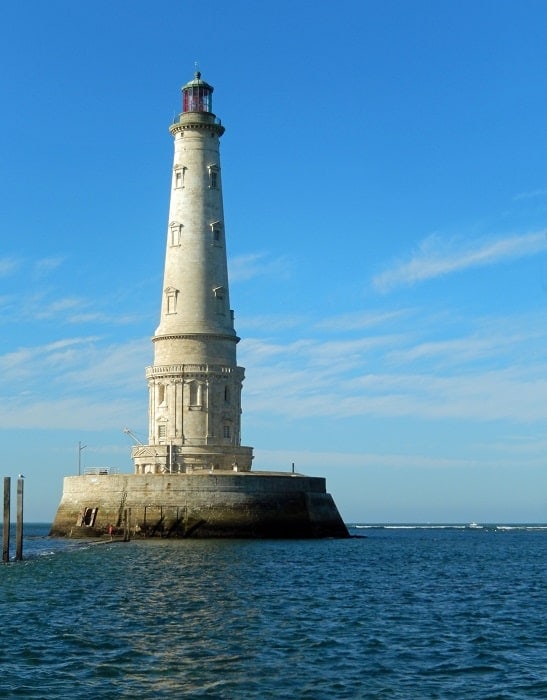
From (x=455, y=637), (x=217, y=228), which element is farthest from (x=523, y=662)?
(x=217, y=228)

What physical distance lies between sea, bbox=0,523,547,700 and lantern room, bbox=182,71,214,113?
3210cm

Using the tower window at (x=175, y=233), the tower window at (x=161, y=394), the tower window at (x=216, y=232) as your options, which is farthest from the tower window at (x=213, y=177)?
the tower window at (x=161, y=394)

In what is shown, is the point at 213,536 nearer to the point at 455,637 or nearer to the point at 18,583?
the point at 18,583

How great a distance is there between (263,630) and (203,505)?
1232 inches

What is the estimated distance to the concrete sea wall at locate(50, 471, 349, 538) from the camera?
181 feet

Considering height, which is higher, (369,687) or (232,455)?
(232,455)

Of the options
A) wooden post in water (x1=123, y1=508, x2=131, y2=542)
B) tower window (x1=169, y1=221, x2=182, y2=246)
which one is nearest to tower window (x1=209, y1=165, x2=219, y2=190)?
tower window (x1=169, y1=221, x2=182, y2=246)

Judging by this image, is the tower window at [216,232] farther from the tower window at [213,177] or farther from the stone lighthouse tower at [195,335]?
the tower window at [213,177]

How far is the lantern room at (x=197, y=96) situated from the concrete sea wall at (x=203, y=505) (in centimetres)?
2311

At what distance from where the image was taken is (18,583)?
113 ft

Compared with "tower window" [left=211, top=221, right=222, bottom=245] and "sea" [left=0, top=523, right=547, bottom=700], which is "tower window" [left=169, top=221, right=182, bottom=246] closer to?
"tower window" [left=211, top=221, right=222, bottom=245]

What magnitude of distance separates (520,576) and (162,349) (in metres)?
27.2

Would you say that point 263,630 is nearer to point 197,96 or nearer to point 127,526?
point 127,526

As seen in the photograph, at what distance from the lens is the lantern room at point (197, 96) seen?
6538 centimetres
